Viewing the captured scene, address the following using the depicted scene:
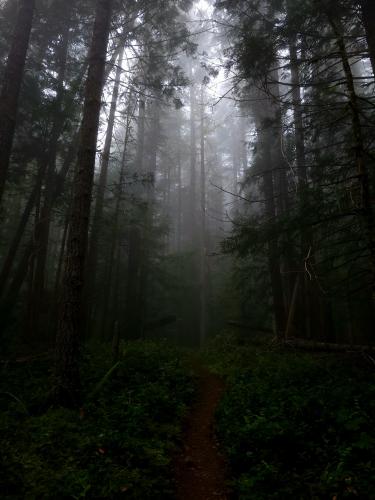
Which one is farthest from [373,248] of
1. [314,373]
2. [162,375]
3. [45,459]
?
[162,375]

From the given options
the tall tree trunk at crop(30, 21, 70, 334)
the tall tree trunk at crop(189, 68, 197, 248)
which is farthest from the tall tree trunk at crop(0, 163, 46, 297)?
the tall tree trunk at crop(189, 68, 197, 248)

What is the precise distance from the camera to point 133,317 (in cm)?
1859

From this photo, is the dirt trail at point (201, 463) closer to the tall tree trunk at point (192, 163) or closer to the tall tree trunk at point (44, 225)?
the tall tree trunk at point (44, 225)

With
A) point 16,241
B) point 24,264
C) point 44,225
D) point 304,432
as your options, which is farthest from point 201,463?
point 44,225

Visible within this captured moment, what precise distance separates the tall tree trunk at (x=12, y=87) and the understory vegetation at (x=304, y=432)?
312 inches

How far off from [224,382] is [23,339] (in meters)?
7.47

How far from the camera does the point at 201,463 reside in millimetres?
5309

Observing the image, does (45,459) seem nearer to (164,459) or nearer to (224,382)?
(164,459)

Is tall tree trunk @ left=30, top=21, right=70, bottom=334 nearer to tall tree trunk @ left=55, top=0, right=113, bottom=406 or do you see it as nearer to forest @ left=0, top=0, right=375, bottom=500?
forest @ left=0, top=0, right=375, bottom=500

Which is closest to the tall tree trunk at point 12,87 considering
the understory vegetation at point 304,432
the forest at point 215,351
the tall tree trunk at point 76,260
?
the forest at point 215,351

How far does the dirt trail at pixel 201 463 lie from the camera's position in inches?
178

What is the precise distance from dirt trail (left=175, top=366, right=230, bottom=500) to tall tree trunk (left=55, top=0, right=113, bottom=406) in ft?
7.75

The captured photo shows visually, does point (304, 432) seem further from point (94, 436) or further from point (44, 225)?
point (44, 225)

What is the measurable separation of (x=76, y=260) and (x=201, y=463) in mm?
4335
